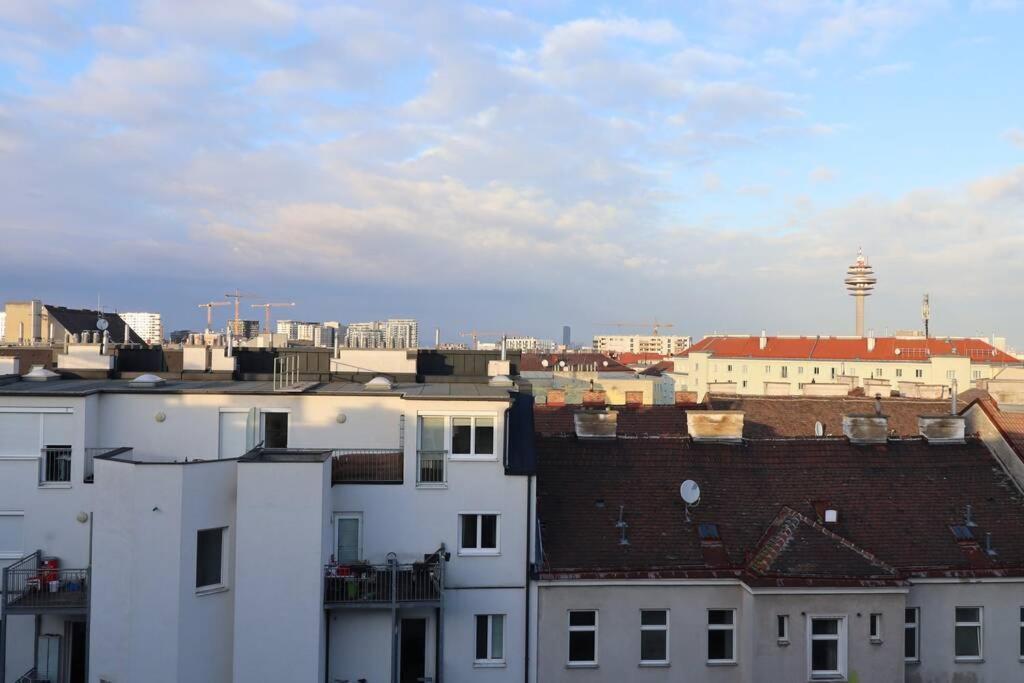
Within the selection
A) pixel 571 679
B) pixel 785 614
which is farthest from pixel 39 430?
pixel 785 614

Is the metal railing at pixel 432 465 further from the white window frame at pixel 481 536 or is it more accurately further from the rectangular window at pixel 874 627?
the rectangular window at pixel 874 627

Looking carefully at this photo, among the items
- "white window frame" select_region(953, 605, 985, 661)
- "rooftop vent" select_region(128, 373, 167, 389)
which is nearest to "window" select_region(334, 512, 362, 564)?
"rooftop vent" select_region(128, 373, 167, 389)

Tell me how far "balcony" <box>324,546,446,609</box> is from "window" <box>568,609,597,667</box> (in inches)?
128

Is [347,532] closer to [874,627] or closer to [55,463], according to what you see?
[55,463]

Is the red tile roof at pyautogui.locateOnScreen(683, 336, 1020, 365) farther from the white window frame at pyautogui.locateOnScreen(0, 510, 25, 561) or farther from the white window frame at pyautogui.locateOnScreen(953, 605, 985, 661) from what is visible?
the white window frame at pyautogui.locateOnScreen(0, 510, 25, 561)

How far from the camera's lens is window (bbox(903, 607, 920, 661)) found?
19172 mm

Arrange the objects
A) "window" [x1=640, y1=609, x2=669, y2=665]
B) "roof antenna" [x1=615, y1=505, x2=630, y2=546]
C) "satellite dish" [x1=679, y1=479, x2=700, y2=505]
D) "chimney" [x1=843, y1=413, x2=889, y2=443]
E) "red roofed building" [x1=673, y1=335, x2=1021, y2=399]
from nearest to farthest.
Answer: "window" [x1=640, y1=609, x2=669, y2=665] → "roof antenna" [x1=615, y1=505, x2=630, y2=546] → "satellite dish" [x1=679, y1=479, x2=700, y2=505] → "chimney" [x1=843, y1=413, x2=889, y2=443] → "red roofed building" [x1=673, y1=335, x2=1021, y2=399]

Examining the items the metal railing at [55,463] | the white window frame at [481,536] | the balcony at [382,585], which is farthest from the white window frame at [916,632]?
the metal railing at [55,463]

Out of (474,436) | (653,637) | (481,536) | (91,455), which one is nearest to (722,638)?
(653,637)

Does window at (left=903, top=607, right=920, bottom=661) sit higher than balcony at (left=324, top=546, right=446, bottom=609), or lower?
lower

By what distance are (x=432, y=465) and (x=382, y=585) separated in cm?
A: 292

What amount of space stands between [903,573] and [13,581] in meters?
19.6

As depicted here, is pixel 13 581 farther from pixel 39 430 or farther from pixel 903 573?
pixel 903 573

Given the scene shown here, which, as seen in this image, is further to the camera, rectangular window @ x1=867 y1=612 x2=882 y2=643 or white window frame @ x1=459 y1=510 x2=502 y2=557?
white window frame @ x1=459 y1=510 x2=502 y2=557
